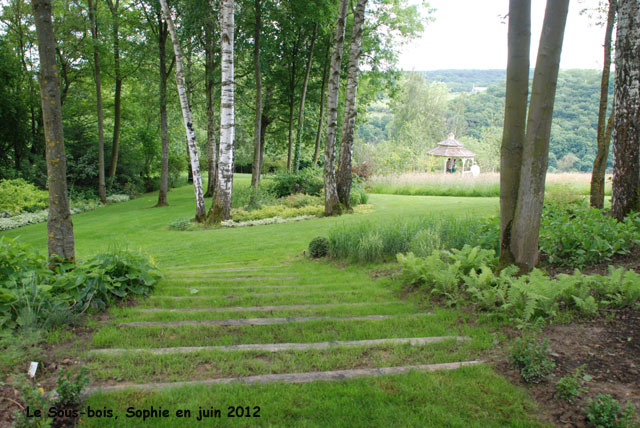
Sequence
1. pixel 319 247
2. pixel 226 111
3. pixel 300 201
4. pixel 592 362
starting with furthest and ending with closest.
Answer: pixel 300 201
pixel 226 111
pixel 319 247
pixel 592 362

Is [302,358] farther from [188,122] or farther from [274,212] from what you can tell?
[188,122]

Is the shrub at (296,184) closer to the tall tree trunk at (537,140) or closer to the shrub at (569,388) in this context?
the tall tree trunk at (537,140)

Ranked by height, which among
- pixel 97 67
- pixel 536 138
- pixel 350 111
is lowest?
pixel 536 138

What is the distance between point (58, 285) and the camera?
12.3 feet

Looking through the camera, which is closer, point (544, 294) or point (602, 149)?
point (544, 294)

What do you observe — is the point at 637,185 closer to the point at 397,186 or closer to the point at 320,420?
the point at 320,420

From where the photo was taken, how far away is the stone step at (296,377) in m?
2.47

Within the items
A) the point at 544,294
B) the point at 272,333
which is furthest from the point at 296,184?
the point at 544,294

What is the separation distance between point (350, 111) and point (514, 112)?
8.32 meters

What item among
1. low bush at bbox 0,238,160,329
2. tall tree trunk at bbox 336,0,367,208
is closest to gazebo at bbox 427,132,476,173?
tall tree trunk at bbox 336,0,367,208

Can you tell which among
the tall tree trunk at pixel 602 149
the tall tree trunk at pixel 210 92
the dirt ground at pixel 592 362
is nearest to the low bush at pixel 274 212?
the tall tree trunk at pixel 210 92

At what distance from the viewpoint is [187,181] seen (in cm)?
3462

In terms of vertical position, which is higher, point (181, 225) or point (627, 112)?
point (627, 112)

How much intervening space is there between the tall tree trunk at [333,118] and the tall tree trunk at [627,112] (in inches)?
281
